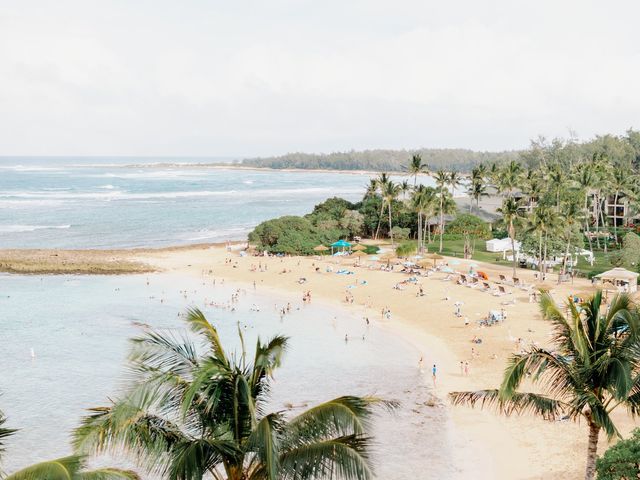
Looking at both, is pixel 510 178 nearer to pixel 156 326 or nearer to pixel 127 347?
pixel 156 326

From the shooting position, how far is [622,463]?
10602 millimetres

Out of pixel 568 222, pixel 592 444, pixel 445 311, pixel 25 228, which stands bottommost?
pixel 445 311

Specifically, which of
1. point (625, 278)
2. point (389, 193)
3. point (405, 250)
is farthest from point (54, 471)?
point (389, 193)

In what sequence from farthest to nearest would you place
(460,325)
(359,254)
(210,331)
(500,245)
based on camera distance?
(500,245) → (359,254) → (460,325) → (210,331)

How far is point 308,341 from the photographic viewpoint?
107 feet

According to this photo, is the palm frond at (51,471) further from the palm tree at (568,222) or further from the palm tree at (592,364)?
the palm tree at (568,222)

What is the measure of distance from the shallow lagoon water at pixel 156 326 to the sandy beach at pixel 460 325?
3.58ft

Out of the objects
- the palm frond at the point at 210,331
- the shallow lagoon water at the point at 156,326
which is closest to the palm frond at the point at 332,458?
the palm frond at the point at 210,331

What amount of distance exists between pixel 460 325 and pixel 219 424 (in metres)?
28.1

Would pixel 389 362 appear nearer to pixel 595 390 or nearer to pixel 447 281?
pixel 447 281

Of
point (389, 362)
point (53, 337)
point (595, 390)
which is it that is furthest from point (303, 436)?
point (53, 337)

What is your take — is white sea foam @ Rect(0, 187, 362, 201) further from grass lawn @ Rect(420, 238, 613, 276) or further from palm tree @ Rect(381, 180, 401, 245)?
grass lawn @ Rect(420, 238, 613, 276)

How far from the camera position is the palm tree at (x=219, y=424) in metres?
7.01

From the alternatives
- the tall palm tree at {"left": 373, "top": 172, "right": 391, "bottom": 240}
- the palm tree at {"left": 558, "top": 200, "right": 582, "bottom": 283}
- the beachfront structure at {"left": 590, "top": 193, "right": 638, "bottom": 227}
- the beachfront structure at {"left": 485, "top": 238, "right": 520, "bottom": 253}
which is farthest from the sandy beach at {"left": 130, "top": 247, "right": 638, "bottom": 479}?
the beachfront structure at {"left": 590, "top": 193, "right": 638, "bottom": 227}
